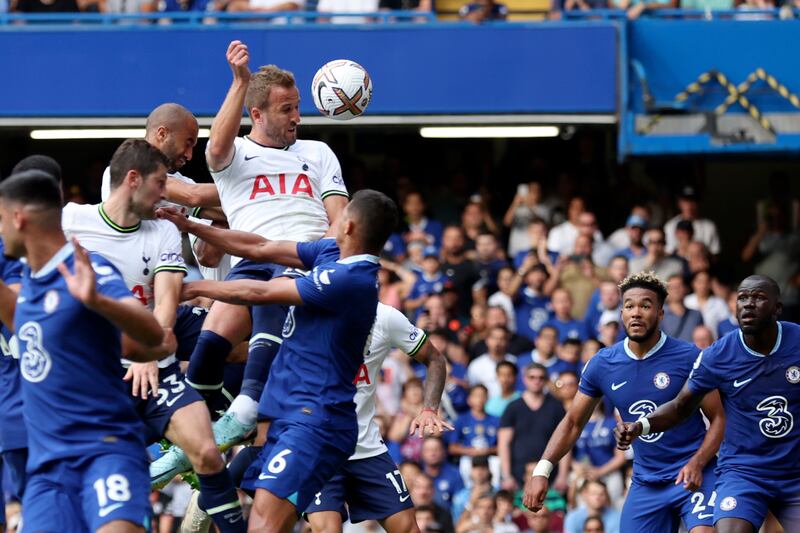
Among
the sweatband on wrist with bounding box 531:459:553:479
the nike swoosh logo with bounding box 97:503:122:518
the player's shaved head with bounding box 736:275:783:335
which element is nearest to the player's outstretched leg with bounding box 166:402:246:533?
the nike swoosh logo with bounding box 97:503:122:518

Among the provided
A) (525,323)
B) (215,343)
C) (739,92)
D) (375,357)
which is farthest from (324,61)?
(215,343)

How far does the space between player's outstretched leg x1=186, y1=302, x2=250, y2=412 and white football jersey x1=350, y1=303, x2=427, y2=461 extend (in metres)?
1.33

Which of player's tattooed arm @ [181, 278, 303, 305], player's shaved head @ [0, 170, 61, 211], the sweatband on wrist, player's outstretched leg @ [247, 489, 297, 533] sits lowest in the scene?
player's outstretched leg @ [247, 489, 297, 533]

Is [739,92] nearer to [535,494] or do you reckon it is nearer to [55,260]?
[535,494]

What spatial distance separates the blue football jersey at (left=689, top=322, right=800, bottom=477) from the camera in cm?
1066

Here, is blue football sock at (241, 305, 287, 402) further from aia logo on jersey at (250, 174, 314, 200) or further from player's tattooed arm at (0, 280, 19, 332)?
player's tattooed arm at (0, 280, 19, 332)

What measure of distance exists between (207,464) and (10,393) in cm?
127

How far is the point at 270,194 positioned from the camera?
10297 millimetres

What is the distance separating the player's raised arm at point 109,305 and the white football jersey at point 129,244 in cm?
122

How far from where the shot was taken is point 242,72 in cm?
977

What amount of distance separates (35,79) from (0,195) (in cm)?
1153

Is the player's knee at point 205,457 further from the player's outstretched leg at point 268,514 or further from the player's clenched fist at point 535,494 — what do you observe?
the player's clenched fist at point 535,494

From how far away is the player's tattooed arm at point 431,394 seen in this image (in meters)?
10.4

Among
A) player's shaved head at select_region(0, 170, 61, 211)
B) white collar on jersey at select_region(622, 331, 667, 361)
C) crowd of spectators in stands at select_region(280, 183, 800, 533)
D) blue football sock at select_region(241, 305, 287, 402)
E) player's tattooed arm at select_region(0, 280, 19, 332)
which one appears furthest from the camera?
crowd of spectators in stands at select_region(280, 183, 800, 533)
